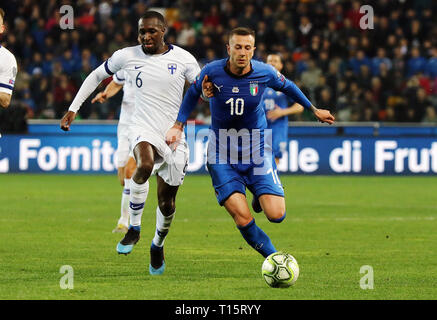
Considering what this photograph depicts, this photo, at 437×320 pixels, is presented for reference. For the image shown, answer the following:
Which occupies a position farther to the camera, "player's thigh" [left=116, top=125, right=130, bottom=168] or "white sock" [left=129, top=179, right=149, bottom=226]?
"player's thigh" [left=116, top=125, right=130, bottom=168]

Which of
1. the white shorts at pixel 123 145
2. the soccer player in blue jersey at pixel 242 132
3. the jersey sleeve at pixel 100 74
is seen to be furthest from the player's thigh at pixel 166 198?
the white shorts at pixel 123 145

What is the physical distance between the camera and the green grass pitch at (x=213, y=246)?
7.34m

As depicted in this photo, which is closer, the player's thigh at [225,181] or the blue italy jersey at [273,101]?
the player's thigh at [225,181]

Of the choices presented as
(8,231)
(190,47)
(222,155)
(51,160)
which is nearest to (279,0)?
(190,47)

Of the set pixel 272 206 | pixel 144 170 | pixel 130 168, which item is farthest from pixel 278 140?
pixel 272 206

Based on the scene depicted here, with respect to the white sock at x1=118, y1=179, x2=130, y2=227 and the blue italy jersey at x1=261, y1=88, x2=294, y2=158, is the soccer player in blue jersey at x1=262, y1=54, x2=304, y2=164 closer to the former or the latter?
the blue italy jersey at x1=261, y1=88, x2=294, y2=158

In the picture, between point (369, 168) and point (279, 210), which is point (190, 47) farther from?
point (279, 210)

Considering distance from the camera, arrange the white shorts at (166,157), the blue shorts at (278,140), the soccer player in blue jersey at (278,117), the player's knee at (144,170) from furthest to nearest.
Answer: the blue shorts at (278,140) → the soccer player in blue jersey at (278,117) → the player's knee at (144,170) → the white shorts at (166,157)

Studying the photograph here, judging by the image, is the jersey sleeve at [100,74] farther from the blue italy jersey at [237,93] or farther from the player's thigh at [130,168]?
the player's thigh at [130,168]

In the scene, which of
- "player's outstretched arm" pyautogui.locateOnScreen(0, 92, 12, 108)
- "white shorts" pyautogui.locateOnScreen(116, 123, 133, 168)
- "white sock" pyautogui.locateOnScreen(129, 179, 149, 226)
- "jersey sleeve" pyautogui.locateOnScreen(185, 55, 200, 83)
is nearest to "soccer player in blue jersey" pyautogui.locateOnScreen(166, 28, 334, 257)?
"jersey sleeve" pyautogui.locateOnScreen(185, 55, 200, 83)

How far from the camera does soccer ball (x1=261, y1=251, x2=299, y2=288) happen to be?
7.32m

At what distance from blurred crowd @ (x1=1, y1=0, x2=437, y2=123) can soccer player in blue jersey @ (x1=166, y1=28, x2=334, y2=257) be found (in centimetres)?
1280

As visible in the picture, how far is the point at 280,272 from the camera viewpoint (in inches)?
289
